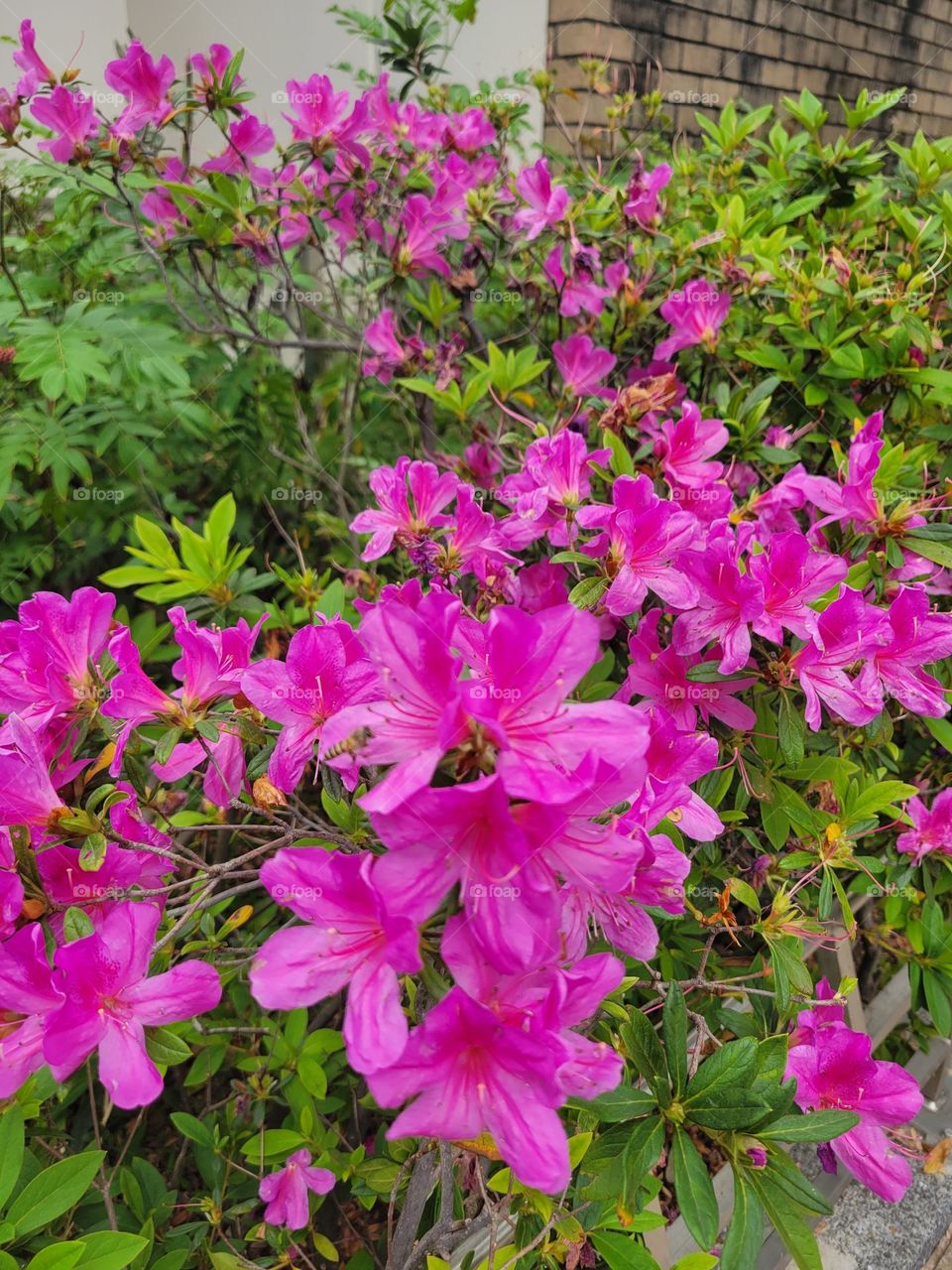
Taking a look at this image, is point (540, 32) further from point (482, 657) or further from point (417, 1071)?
point (417, 1071)

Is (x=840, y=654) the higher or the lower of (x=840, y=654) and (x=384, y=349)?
the lower

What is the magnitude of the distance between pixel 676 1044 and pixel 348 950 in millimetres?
467

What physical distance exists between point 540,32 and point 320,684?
5.25 m

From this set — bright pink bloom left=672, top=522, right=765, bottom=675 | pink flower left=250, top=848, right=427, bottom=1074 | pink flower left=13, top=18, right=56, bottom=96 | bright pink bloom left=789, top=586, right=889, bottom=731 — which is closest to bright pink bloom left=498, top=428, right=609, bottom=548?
bright pink bloom left=672, top=522, right=765, bottom=675

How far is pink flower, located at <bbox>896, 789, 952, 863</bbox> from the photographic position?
1506 mm

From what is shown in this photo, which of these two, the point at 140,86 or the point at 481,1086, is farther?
the point at 140,86

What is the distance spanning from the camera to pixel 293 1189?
4.56 feet

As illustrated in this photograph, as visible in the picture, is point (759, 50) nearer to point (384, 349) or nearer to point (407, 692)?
point (384, 349)

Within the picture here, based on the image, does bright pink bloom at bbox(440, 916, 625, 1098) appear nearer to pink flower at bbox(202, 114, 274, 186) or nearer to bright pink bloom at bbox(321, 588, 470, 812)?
bright pink bloom at bbox(321, 588, 470, 812)

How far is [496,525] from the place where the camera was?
1.36m

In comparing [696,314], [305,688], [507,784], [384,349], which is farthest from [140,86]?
[507,784]

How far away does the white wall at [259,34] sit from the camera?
A: 3.57 m

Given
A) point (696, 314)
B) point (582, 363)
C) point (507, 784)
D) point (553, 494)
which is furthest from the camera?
point (582, 363)

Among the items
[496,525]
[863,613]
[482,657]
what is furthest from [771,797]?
[482,657]
